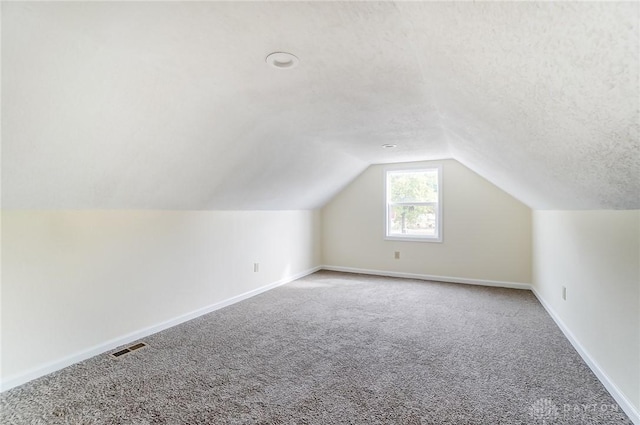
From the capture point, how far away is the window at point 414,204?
534 cm

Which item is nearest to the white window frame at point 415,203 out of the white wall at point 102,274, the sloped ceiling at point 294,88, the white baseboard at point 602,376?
the white baseboard at point 602,376

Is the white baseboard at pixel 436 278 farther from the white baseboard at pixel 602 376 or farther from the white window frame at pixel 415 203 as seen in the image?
the white baseboard at pixel 602 376

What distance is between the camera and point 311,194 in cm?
510

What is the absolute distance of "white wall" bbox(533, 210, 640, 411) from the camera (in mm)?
1840

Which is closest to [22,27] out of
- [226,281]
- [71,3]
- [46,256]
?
[71,3]

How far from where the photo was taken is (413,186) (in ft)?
18.2

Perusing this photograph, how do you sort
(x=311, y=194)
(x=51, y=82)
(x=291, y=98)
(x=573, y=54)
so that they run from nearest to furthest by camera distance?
(x=573, y=54) → (x=51, y=82) → (x=291, y=98) → (x=311, y=194)

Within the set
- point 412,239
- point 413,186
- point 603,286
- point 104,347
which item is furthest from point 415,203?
point 104,347

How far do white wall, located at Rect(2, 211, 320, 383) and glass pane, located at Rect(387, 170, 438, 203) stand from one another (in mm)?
2674

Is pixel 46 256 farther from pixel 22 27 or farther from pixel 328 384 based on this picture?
pixel 328 384

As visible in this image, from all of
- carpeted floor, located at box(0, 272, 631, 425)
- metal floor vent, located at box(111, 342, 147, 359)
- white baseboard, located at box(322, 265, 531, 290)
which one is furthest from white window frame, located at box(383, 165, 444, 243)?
metal floor vent, located at box(111, 342, 147, 359)

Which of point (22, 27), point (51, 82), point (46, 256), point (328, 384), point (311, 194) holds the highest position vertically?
point (22, 27)

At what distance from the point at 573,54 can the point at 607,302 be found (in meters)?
1.95

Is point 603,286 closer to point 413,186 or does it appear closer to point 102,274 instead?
point 413,186
